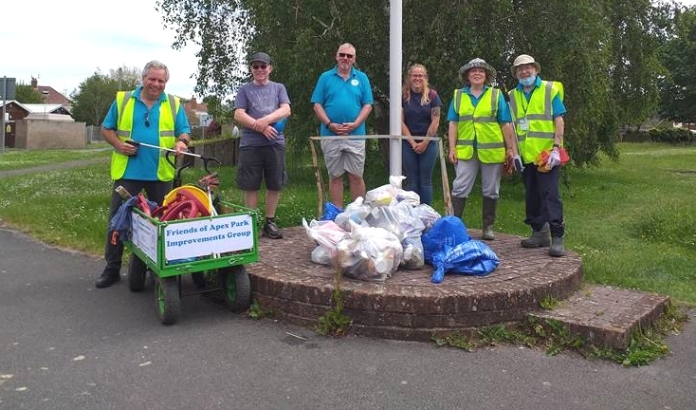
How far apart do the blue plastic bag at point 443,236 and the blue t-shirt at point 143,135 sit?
2.41m

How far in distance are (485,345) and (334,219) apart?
195 centimetres

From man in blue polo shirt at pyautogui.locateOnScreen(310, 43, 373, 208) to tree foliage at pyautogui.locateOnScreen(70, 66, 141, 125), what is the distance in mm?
72081

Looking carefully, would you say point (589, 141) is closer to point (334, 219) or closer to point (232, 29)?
point (232, 29)

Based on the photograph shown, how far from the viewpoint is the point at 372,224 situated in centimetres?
552

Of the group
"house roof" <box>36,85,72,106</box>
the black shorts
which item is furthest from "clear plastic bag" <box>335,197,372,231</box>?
"house roof" <box>36,85,72,106</box>

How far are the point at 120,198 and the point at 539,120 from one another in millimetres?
3744

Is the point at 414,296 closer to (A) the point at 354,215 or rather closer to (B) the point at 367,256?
(B) the point at 367,256

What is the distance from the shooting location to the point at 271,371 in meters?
3.90

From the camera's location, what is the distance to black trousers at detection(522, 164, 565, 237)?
19.3 feet

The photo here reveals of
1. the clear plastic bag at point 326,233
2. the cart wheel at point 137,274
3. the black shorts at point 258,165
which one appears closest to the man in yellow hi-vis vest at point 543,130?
the clear plastic bag at point 326,233

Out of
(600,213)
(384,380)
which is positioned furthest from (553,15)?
(384,380)

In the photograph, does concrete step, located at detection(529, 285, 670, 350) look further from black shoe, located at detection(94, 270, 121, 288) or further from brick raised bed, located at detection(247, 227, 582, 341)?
black shoe, located at detection(94, 270, 121, 288)

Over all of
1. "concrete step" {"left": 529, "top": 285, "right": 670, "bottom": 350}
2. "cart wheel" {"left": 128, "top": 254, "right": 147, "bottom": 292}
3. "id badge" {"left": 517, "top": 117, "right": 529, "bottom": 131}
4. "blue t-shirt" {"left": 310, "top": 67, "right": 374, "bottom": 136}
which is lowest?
"concrete step" {"left": 529, "top": 285, "right": 670, "bottom": 350}

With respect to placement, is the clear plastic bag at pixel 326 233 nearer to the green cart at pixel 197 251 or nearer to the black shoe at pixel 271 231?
the green cart at pixel 197 251
